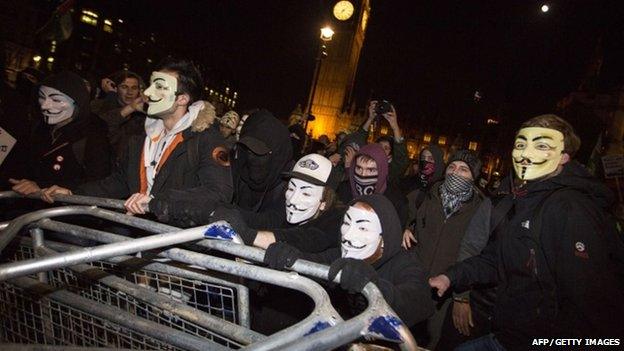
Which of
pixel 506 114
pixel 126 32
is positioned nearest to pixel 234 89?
pixel 126 32

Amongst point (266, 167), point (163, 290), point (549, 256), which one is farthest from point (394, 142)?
point (163, 290)

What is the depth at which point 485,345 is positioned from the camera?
2.50m

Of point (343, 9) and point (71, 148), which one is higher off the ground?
point (343, 9)

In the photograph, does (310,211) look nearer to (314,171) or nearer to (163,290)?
A: (314,171)

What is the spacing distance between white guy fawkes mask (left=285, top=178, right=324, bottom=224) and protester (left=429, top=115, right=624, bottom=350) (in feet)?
3.58

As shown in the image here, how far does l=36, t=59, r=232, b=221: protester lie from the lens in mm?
2586

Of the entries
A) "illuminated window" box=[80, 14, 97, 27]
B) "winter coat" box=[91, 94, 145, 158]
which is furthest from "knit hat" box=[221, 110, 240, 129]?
"illuminated window" box=[80, 14, 97, 27]

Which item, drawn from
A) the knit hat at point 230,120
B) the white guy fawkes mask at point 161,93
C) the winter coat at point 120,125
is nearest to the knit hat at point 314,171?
the white guy fawkes mask at point 161,93

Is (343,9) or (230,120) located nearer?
(230,120)

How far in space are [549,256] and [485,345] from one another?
0.78 m

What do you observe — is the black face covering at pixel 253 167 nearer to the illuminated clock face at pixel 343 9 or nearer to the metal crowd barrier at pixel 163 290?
the metal crowd barrier at pixel 163 290

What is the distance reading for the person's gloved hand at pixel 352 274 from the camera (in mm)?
1313

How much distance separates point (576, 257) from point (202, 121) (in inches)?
99.1

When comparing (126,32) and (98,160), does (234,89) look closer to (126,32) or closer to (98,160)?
(126,32)
